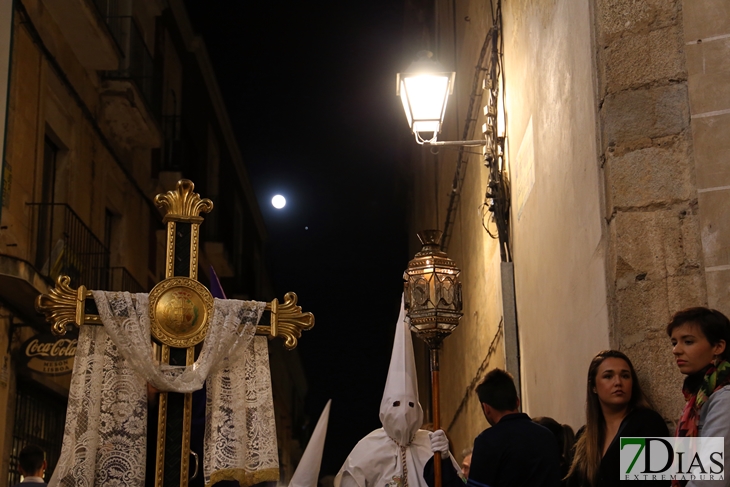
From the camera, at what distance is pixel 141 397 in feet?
15.9

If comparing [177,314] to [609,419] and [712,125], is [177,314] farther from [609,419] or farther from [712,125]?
[712,125]

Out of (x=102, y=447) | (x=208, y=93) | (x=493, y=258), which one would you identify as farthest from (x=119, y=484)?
(x=208, y=93)

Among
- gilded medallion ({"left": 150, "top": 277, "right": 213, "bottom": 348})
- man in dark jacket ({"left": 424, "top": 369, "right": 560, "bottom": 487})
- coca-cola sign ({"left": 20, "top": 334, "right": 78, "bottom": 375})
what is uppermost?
coca-cola sign ({"left": 20, "top": 334, "right": 78, "bottom": 375})

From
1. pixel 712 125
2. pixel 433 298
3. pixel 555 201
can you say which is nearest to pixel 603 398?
pixel 712 125

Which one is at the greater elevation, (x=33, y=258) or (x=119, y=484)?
(x=33, y=258)

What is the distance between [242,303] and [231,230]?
17.8 meters

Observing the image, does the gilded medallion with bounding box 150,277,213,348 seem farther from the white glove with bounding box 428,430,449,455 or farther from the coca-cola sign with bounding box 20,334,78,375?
the coca-cola sign with bounding box 20,334,78,375

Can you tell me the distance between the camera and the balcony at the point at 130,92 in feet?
44.0

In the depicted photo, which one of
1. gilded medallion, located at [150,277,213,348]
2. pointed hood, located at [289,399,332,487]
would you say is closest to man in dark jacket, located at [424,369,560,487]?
pointed hood, located at [289,399,332,487]

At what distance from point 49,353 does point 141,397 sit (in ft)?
18.4

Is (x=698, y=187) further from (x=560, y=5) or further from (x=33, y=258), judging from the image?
(x=33, y=258)

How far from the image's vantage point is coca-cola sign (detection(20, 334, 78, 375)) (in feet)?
32.8

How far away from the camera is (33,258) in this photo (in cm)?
1042

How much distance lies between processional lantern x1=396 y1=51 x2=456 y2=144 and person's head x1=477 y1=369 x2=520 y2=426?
11.6 ft
